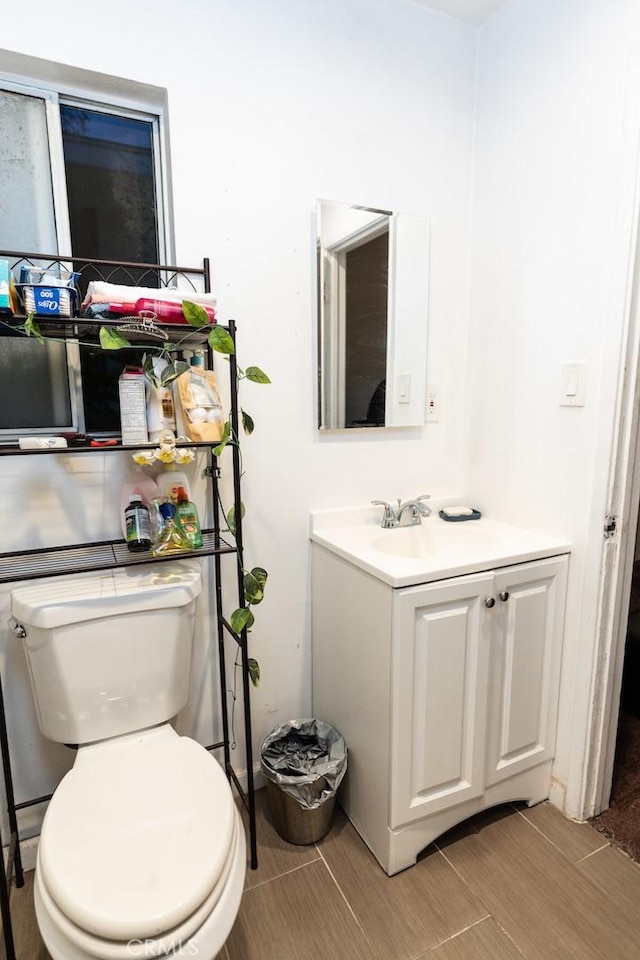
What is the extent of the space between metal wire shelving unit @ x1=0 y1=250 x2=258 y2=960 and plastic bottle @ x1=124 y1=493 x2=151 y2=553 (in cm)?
3

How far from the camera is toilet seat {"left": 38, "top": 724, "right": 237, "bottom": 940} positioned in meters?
0.85

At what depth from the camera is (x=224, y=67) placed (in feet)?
4.57

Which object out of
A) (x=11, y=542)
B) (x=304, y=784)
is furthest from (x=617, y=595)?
(x=11, y=542)

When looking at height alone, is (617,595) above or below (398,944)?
above

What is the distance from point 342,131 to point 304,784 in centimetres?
187

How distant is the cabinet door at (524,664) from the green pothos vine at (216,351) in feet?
2.08

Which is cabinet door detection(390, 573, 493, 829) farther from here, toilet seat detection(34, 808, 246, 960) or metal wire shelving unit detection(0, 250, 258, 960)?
toilet seat detection(34, 808, 246, 960)

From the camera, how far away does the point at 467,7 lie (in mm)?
1620

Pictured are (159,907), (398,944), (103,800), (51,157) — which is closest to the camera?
(159,907)

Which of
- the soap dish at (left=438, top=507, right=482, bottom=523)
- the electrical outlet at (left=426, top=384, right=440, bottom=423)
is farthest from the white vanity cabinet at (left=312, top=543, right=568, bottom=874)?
the electrical outlet at (left=426, top=384, right=440, bottom=423)

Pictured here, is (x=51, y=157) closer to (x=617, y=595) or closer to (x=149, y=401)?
(x=149, y=401)

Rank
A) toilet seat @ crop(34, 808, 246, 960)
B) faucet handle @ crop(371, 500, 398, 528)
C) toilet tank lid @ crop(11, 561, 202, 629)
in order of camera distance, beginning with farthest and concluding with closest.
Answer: faucet handle @ crop(371, 500, 398, 528) → toilet tank lid @ crop(11, 561, 202, 629) → toilet seat @ crop(34, 808, 246, 960)

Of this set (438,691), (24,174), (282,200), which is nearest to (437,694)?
(438,691)

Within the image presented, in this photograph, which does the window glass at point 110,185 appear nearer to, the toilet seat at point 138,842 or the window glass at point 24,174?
the window glass at point 24,174
